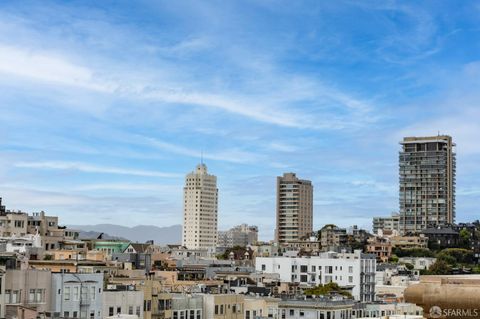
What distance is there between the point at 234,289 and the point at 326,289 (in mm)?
25817

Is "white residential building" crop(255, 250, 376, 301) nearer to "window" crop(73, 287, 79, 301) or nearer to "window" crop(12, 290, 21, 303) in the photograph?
"window" crop(73, 287, 79, 301)

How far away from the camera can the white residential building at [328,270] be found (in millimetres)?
160750

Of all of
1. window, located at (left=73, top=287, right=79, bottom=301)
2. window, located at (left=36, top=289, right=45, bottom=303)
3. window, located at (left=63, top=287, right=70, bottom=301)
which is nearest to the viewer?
window, located at (left=36, top=289, right=45, bottom=303)

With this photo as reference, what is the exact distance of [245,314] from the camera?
315 feet

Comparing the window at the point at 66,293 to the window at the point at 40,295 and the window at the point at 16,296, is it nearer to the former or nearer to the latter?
the window at the point at 40,295

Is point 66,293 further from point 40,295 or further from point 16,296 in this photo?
point 16,296

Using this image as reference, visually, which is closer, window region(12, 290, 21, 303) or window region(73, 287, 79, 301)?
window region(12, 290, 21, 303)

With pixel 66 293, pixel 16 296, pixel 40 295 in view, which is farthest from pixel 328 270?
pixel 16 296

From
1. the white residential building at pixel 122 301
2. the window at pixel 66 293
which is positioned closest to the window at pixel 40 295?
the window at pixel 66 293

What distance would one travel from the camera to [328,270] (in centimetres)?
16488

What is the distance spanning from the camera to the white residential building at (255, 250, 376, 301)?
161 m

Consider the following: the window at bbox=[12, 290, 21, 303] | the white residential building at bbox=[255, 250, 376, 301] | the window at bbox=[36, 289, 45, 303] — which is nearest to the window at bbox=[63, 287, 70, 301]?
the window at bbox=[36, 289, 45, 303]

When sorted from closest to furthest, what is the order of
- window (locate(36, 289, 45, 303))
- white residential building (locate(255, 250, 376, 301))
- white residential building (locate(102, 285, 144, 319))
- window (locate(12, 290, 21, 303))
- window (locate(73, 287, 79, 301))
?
window (locate(12, 290, 21, 303)) → window (locate(36, 289, 45, 303)) → window (locate(73, 287, 79, 301)) → white residential building (locate(102, 285, 144, 319)) → white residential building (locate(255, 250, 376, 301))

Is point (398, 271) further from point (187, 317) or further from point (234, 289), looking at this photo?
point (187, 317)
